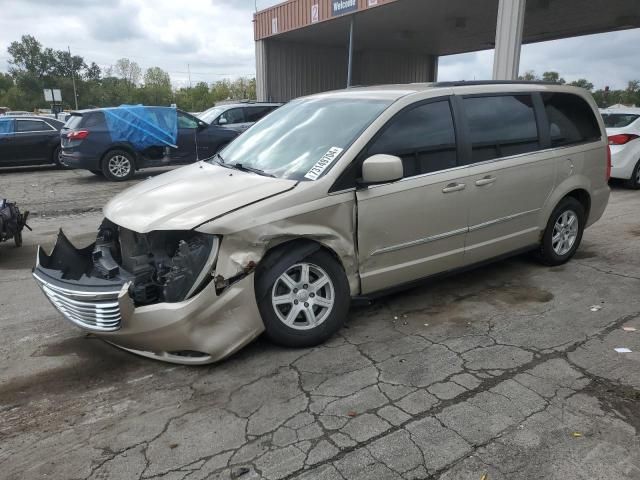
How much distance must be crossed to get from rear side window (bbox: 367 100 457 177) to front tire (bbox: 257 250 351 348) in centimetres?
95

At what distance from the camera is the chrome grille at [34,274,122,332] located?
3.14m

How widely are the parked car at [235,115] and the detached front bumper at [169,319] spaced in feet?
34.1

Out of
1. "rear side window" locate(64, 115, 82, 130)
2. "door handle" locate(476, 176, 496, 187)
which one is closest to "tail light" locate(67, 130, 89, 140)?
"rear side window" locate(64, 115, 82, 130)

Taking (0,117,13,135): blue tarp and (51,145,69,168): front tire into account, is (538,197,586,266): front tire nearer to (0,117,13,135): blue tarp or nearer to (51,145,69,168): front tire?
(51,145,69,168): front tire

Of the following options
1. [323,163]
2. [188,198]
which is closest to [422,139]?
[323,163]

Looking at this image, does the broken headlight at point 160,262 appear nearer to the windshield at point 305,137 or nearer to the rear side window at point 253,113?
the windshield at point 305,137

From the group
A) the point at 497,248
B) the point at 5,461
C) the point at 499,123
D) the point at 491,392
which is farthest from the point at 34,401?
the point at 499,123

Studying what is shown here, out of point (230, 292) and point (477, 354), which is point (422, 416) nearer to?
point (477, 354)

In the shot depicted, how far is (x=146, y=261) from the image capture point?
3.52 metres

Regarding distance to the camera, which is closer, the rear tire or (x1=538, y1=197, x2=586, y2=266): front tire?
(x1=538, y1=197, x2=586, y2=266): front tire

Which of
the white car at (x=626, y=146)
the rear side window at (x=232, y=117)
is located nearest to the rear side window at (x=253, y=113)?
the rear side window at (x=232, y=117)

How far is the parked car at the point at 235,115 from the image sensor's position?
1332 centimetres

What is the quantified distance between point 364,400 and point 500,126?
9.12 ft

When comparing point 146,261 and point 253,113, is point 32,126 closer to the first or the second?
point 253,113
